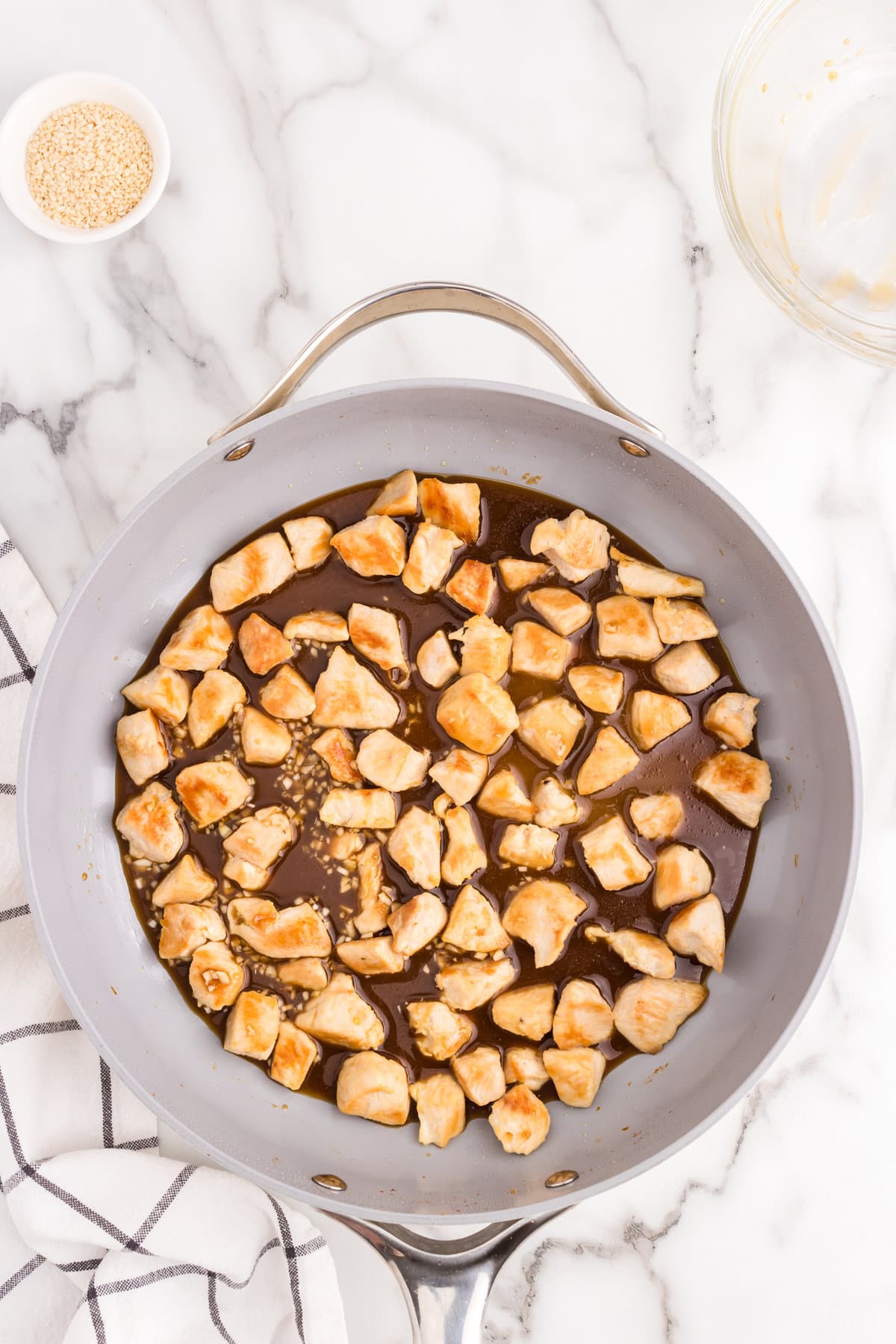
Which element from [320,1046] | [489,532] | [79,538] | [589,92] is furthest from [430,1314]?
[589,92]

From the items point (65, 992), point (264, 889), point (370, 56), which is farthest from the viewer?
point (370, 56)

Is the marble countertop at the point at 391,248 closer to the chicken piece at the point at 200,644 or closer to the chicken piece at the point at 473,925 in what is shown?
the chicken piece at the point at 200,644

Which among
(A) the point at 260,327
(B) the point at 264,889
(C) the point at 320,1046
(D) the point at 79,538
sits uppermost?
(A) the point at 260,327

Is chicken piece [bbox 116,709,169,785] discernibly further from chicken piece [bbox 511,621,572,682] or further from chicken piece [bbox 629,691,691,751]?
chicken piece [bbox 629,691,691,751]

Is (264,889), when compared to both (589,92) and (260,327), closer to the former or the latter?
(260,327)

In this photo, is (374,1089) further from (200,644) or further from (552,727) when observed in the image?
(200,644)

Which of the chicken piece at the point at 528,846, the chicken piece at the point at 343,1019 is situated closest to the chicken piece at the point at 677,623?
the chicken piece at the point at 528,846

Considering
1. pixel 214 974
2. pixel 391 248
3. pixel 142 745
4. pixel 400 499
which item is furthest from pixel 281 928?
pixel 391 248
